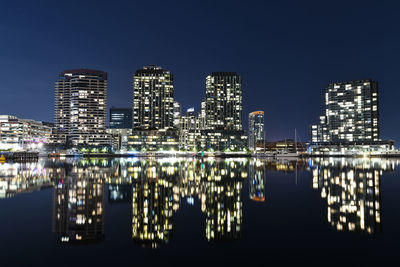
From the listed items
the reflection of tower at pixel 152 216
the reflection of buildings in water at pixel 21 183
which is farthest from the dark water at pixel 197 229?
the reflection of buildings in water at pixel 21 183

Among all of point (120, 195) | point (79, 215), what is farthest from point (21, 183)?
point (79, 215)

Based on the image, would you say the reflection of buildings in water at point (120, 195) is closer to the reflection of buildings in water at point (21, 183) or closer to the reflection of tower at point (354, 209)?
the reflection of buildings in water at point (21, 183)

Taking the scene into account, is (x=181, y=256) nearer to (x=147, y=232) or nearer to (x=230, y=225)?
(x=147, y=232)

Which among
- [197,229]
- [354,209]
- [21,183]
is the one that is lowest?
[21,183]

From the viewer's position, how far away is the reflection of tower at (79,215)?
1466 centimetres

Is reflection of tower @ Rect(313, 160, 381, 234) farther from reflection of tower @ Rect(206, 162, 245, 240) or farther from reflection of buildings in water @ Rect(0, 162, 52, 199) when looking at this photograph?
reflection of buildings in water @ Rect(0, 162, 52, 199)

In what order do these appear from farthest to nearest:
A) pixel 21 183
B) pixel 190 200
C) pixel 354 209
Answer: pixel 21 183
pixel 190 200
pixel 354 209

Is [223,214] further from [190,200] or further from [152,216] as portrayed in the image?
[190,200]

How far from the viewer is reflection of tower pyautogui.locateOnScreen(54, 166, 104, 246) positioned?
1466 cm

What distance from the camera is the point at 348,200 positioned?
76.2ft

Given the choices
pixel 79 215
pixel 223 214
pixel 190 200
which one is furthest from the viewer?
pixel 190 200

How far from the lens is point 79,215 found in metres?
18.5

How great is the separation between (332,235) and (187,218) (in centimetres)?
771

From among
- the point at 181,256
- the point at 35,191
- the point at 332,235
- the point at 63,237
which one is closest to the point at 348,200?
the point at 332,235
